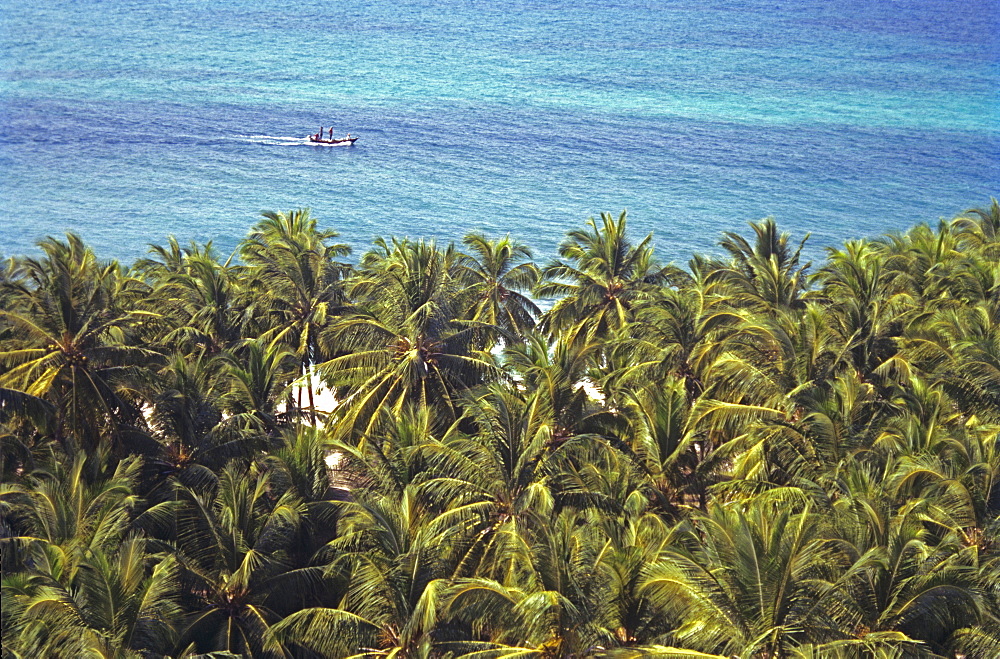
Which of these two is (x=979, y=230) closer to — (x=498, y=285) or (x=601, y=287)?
(x=601, y=287)

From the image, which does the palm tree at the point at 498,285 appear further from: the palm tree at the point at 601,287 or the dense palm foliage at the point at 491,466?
the palm tree at the point at 601,287

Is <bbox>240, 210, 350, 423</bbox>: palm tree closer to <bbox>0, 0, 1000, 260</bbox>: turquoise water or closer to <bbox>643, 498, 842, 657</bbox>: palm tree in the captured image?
<bbox>643, 498, 842, 657</bbox>: palm tree

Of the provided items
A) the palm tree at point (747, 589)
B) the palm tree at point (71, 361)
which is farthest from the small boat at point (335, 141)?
the palm tree at point (747, 589)

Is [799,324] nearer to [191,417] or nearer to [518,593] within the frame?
[518,593]

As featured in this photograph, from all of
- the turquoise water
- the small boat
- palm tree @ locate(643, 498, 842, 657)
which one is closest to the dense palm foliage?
palm tree @ locate(643, 498, 842, 657)

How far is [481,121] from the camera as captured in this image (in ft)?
279

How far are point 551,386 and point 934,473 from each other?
756 centimetres

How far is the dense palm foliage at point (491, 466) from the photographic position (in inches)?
591

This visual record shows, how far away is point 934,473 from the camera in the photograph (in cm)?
1784

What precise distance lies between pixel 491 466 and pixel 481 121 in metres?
69.1

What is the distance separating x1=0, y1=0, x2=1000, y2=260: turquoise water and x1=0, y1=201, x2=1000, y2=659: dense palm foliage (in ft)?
106

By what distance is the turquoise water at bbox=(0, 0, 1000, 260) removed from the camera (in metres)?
66.2

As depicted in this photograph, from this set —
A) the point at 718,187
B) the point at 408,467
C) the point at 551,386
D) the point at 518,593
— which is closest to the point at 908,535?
the point at 518,593

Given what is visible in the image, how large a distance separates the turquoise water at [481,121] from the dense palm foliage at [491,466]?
32390mm
